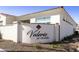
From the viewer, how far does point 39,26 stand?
487cm

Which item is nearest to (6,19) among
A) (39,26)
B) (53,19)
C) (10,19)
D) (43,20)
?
(10,19)

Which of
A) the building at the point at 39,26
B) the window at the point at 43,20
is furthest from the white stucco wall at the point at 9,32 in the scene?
the window at the point at 43,20

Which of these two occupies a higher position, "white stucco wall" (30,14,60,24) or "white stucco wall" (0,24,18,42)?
"white stucco wall" (30,14,60,24)

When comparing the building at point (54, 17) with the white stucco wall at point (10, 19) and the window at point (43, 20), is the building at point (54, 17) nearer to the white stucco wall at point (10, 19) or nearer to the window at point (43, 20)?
the window at point (43, 20)

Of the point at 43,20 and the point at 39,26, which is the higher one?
the point at 43,20

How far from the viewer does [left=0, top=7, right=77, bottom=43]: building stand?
15.7ft

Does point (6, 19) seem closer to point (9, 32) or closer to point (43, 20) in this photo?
point (9, 32)

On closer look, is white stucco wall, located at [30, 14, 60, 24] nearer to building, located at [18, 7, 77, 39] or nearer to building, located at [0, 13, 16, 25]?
building, located at [18, 7, 77, 39]

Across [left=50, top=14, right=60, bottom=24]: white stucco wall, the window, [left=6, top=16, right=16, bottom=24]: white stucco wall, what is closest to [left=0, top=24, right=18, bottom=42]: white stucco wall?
[left=6, top=16, right=16, bottom=24]: white stucco wall

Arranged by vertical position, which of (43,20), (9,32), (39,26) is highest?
(43,20)

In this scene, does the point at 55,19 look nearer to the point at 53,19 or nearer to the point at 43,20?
the point at 53,19

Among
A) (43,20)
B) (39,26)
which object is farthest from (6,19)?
(43,20)

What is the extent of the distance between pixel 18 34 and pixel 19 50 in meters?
0.51
